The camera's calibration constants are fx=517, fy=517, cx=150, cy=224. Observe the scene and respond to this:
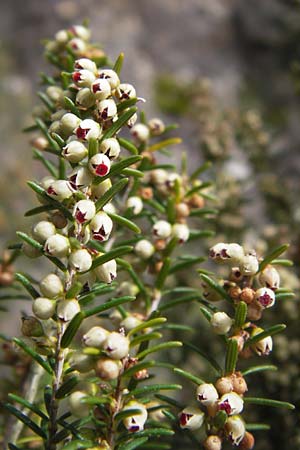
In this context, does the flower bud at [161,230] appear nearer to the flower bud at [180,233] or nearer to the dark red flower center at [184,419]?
the flower bud at [180,233]

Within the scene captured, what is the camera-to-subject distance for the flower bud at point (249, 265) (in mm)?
818

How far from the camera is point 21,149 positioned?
388 centimetres

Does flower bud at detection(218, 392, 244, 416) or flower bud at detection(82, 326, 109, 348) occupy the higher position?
flower bud at detection(82, 326, 109, 348)

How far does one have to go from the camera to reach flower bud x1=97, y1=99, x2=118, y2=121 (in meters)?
0.77

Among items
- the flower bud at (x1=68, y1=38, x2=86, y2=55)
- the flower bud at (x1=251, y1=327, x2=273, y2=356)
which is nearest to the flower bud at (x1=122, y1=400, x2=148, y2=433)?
the flower bud at (x1=251, y1=327, x2=273, y2=356)

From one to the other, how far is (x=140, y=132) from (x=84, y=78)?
0.27m

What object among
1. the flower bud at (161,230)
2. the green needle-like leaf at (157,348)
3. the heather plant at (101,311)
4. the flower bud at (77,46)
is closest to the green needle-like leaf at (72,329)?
the heather plant at (101,311)

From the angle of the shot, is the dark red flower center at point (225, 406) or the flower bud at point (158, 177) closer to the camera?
the dark red flower center at point (225, 406)

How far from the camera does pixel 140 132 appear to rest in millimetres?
1059

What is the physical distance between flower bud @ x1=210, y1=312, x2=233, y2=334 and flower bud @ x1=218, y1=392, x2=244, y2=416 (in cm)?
10

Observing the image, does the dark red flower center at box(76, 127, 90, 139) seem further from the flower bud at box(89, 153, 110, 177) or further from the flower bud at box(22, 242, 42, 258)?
the flower bud at box(22, 242, 42, 258)

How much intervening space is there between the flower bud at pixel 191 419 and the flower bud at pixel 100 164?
0.39 m

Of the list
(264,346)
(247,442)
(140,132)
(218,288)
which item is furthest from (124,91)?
(247,442)

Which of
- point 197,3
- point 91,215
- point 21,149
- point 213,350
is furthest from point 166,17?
point 91,215
